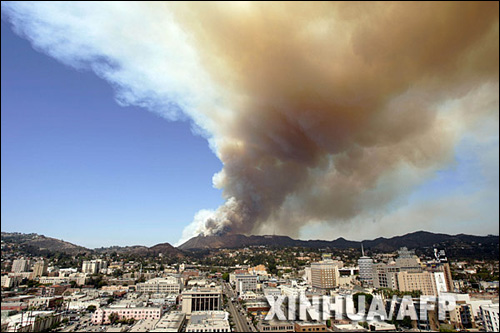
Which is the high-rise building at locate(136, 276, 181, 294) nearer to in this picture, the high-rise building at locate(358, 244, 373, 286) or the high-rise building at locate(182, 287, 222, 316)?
the high-rise building at locate(182, 287, 222, 316)

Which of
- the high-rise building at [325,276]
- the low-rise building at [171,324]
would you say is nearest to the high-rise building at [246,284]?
the high-rise building at [325,276]

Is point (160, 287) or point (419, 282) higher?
point (419, 282)

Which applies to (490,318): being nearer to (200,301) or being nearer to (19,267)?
(200,301)

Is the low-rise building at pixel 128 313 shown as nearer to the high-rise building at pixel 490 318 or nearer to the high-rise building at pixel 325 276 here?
the high-rise building at pixel 490 318

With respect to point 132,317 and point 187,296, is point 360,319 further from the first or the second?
point 132,317

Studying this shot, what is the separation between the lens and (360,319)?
20.5 meters

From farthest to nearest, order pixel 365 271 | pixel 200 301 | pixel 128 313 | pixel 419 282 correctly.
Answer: pixel 365 271 → pixel 419 282 → pixel 200 301 → pixel 128 313

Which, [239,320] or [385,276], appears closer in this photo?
[239,320]

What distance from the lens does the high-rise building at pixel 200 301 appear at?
23.2m

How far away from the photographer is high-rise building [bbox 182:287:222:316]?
76.2 ft

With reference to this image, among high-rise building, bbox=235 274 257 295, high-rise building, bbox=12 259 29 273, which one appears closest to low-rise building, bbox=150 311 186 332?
high-rise building, bbox=235 274 257 295

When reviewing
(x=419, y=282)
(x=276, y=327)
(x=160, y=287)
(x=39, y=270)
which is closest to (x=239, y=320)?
(x=276, y=327)

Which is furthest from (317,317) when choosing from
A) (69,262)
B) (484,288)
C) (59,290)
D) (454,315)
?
(69,262)

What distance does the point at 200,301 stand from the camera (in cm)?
2372
